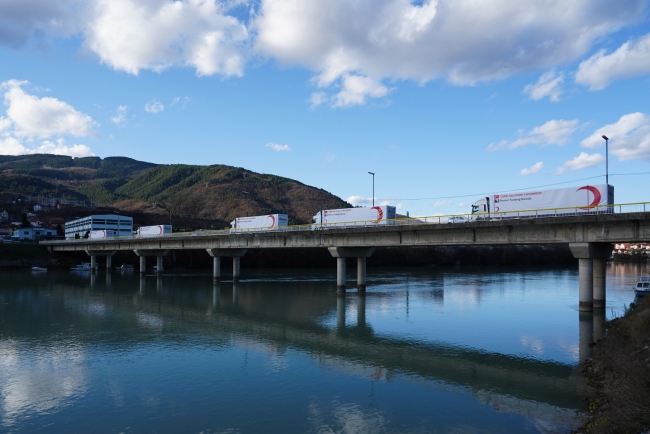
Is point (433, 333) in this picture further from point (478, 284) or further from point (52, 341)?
point (478, 284)

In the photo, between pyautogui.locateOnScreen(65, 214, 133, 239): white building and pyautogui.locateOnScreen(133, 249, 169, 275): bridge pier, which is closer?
pyautogui.locateOnScreen(133, 249, 169, 275): bridge pier

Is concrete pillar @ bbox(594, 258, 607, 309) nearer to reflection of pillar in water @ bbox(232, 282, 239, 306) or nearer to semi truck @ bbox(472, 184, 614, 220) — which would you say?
semi truck @ bbox(472, 184, 614, 220)

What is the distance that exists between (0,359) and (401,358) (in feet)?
73.3

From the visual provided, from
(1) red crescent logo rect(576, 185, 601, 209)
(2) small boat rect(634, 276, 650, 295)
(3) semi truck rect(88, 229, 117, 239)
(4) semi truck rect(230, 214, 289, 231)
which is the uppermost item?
(1) red crescent logo rect(576, 185, 601, 209)

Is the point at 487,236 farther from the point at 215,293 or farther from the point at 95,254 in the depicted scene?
the point at 95,254

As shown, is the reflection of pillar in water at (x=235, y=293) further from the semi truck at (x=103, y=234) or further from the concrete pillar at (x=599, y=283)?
the semi truck at (x=103, y=234)

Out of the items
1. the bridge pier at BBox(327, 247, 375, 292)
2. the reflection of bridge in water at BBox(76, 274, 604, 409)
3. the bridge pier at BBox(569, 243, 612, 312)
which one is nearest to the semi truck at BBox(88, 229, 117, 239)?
the reflection of bridge in water at BBox(76, 274, 604, 409)

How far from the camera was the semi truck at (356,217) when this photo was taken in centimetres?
5247

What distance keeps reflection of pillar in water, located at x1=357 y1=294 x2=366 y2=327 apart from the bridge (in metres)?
3.07

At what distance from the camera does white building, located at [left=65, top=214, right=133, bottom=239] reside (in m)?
134

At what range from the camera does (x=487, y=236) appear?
4272cm

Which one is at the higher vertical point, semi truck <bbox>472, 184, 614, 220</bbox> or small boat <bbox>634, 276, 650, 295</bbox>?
semi truck <bbox>472, 184, 614, 220</bbox>

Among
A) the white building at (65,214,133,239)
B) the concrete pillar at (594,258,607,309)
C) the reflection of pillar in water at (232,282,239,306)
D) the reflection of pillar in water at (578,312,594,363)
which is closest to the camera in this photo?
the reflection of pillar in water at (578,312,594,363)

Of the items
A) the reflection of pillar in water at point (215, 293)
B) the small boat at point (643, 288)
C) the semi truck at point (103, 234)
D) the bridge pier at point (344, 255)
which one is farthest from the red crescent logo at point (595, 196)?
the semi truck at point (103, 234)
